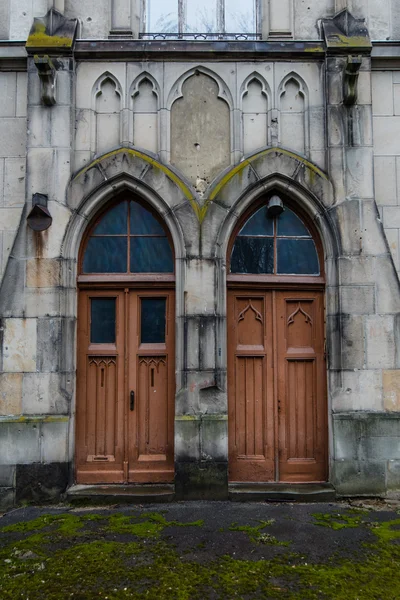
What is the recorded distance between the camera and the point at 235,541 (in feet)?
17.1

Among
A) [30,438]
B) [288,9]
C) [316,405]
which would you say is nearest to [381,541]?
[316,405]

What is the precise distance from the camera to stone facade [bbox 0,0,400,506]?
263 inches

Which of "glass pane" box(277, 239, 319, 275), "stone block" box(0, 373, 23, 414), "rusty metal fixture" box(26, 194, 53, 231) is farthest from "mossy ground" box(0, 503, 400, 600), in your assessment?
"rusty metal fixture" box(26, 194, 53, 231)

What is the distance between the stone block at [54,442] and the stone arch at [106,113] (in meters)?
3.66

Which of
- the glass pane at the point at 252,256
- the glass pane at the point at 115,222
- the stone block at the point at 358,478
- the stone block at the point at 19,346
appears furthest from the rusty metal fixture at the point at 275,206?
the stone block at the point at 19,346

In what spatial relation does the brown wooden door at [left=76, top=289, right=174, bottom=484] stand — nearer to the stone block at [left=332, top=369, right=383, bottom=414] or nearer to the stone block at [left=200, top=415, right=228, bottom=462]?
the stone block at [left=200, top=415, right=228, bottom=462]

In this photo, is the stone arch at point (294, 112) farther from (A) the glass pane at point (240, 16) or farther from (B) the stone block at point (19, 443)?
(B) the stone block at point (19, 443)

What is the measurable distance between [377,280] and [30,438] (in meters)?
4.89

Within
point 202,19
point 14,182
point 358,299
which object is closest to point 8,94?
point 14,182

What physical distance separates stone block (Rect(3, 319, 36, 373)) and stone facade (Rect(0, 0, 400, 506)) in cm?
2

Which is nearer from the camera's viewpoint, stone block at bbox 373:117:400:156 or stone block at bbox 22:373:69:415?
stone block at bbox 22:373:69:415

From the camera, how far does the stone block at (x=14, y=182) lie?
7.24 meters

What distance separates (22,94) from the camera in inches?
290

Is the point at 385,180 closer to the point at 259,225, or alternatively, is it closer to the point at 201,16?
the point at 259,225
